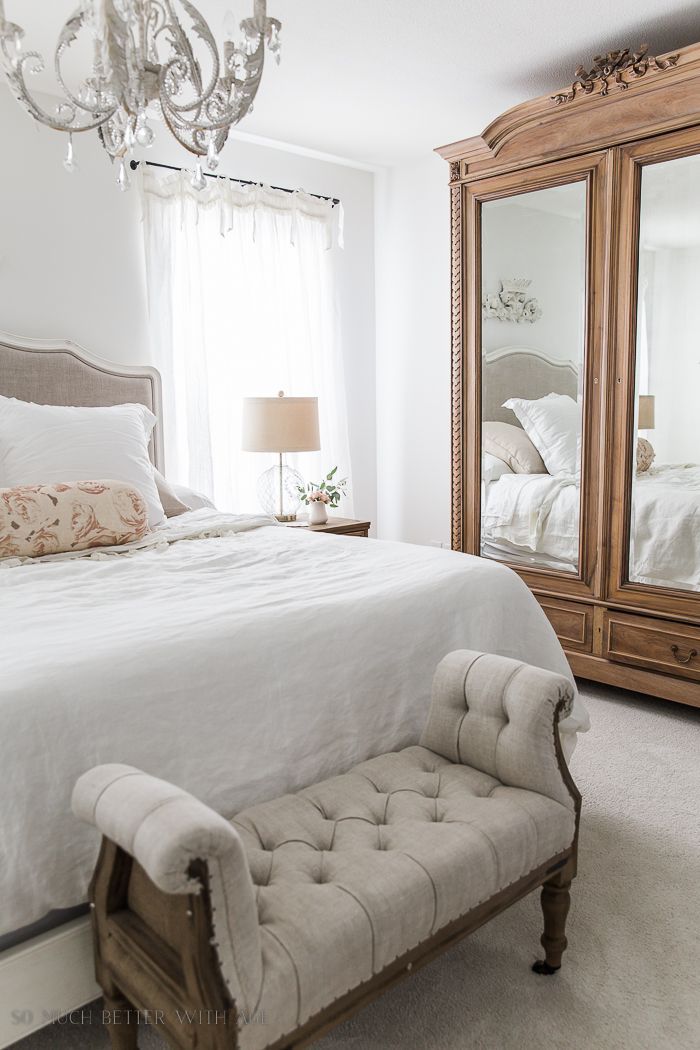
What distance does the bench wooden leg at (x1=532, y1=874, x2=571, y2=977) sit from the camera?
173 centimetres

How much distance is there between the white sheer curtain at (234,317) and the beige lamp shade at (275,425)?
0.94 feet

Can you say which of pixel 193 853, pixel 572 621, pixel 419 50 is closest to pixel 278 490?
pixel 572 621

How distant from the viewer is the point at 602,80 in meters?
3.10

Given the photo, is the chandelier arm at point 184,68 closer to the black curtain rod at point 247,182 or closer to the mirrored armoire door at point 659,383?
the black curtain rod at point 247,182

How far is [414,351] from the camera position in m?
4.82

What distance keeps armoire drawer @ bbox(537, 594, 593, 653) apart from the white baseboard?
244 centimetres

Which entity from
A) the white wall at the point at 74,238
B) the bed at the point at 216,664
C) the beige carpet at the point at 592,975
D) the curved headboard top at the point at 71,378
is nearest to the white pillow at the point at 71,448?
the curved headboard top at the point at 71,378

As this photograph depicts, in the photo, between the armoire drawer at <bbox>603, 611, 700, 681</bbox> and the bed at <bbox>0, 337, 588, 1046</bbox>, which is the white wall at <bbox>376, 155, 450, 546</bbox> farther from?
the bed at <bbox>0, 337, 588, 1046</bbox>

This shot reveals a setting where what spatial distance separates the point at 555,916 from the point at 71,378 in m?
2.85

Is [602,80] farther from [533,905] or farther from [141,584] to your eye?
[533,905]

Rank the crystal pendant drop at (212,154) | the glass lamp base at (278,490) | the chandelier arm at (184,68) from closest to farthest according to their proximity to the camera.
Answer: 1. the chandelier arm at (184,68)
2. the crystal pendant drop at (212,154)
3. the glass lamp base at (278,490)

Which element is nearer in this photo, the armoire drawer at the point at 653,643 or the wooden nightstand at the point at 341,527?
the armoire drawer at the point at 653,643

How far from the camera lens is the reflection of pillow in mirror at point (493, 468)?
12.0 ft

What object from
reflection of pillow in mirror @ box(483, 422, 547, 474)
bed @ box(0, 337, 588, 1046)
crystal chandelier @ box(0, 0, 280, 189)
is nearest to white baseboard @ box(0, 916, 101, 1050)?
bed @ box(0, 337, 588, 1046)
